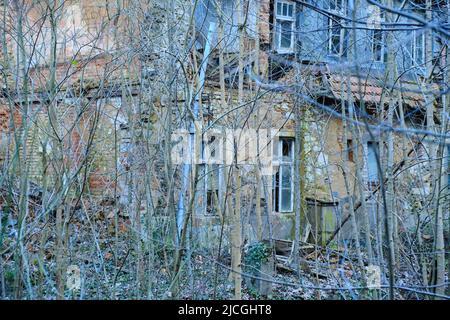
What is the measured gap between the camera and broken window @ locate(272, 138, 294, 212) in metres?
9.18

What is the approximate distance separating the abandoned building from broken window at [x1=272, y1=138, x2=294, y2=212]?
0.07ft

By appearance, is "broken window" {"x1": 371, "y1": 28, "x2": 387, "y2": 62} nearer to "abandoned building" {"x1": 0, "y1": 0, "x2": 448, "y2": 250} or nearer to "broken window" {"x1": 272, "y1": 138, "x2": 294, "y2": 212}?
"abandoned building" {"x1": 0, "y1": 0, "x2": 448, "y2": 250}

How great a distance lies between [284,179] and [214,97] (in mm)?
3293

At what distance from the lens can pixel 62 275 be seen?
336cm

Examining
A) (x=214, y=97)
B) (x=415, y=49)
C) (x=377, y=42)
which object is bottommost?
(x=214, y=97)

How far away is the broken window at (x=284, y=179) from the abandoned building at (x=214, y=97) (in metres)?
0.02

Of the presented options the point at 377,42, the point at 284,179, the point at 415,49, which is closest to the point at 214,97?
the point at 377,42

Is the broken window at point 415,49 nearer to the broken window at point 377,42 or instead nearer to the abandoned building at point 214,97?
the abandoned building at point 214,97

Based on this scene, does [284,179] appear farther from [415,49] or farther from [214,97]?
[415,49]

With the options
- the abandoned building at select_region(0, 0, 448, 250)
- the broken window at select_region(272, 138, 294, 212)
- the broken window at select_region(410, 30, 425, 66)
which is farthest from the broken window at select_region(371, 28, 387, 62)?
the broken window at select_region(272, 138, 294, 212)

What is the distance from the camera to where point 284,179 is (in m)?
9.35

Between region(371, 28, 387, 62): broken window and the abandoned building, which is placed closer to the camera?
the abandoned building
